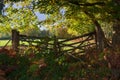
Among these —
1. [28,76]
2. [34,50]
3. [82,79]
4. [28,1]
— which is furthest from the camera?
[28,1]

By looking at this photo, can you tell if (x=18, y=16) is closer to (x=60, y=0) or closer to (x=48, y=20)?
(x=48, y=20)

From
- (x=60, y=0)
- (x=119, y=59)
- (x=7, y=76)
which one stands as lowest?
(x=7, y=76)

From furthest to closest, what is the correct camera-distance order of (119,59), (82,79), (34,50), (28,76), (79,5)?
(79,5) < (34,50) < (28,76) < (82,79) < (119,59)

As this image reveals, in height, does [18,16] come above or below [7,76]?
above

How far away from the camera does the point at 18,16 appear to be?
58.0 feet

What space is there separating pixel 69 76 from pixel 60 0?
474cm

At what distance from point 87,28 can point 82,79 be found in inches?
319

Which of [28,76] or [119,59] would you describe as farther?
[28,76]

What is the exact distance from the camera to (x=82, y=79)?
1123 cm

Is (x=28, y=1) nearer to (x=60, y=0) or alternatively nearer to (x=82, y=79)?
(x=60, y=0)

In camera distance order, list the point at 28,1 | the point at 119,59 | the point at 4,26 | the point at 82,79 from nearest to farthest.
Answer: the point at 119,59 < the point at 82,79 < the point at 28,1 < the point at 4,26

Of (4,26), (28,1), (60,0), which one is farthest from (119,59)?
(4,26)

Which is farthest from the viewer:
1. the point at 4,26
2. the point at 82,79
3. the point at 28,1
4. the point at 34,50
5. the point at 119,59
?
the point at 4,26

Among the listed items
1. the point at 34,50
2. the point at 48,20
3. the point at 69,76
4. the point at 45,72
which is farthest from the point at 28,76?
the point at 48,20
